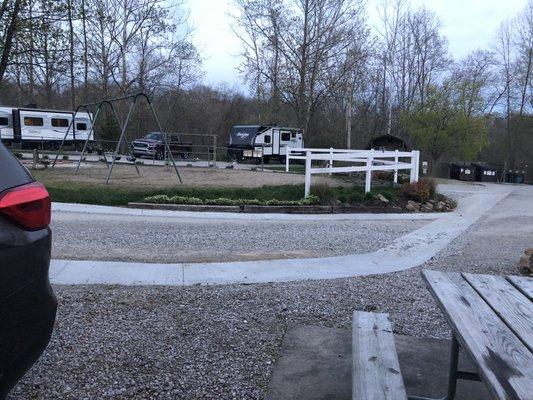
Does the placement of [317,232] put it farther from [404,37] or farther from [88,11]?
[404,37]

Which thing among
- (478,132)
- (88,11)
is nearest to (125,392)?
(88,11)

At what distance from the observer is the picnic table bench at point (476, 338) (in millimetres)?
2115

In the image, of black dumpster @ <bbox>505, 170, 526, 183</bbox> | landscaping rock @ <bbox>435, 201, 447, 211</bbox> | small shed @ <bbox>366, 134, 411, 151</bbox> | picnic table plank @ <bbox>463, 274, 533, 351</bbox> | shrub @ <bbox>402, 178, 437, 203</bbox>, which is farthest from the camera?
black dumpster @ <bbox>505, 170, 526, 183</bbox>

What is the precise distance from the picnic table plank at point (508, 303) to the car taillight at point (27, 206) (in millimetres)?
2373

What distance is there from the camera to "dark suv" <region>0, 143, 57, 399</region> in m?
2.44

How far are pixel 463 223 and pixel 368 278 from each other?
6.79 meters

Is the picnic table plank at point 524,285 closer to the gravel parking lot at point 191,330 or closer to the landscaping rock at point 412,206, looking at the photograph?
the gravel parking lot at point 191,330

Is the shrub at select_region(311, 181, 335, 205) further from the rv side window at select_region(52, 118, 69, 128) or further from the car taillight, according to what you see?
the rv side window at select_region(52, 118, 69, 128)

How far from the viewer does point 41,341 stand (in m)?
2.66

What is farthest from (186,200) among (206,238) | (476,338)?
(476,338)

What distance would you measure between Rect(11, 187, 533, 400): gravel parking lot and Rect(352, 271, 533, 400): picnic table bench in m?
0.77

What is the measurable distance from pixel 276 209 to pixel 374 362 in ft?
32.7

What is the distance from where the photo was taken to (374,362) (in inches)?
123

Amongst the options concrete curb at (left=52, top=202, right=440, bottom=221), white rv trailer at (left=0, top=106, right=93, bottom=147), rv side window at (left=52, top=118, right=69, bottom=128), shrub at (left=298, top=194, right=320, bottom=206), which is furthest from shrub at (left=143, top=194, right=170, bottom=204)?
rv side window at (left=52, top=118, right=69, bottom=128)
